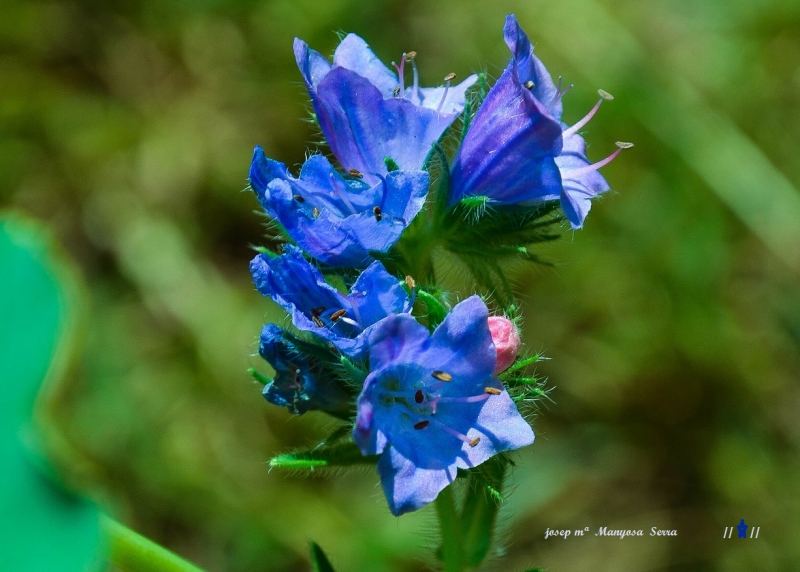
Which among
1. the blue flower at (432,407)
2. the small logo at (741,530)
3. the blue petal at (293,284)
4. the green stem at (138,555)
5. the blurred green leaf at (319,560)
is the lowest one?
the small logo at (741,530)

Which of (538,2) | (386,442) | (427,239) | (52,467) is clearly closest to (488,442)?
(386,442)

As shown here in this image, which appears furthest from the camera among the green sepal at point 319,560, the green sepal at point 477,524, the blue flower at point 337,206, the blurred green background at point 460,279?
the blurred green background at point 460,279

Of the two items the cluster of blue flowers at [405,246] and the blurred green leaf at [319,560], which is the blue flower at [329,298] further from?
the blurred green leaf at [319,560]

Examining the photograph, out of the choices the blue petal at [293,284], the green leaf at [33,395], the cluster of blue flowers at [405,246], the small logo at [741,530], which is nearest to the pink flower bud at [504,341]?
the cluster of blue flowers at [405,246]

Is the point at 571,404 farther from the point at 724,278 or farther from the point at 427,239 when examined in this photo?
the point at 427,239

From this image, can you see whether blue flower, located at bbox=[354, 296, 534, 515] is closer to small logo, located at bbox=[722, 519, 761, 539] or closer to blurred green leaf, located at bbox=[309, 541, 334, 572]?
blurred green leaf, located at bbox=[309, 541, 334, 572]

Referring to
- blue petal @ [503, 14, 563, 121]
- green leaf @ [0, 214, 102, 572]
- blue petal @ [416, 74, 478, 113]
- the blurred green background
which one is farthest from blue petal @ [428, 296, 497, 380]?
the blurred green background
